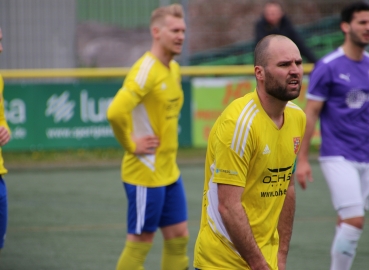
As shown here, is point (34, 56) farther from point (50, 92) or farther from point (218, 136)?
point (218, 136)

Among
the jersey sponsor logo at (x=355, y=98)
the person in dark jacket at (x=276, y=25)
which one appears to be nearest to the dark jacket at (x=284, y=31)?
the person in dark jacket at (x=276, y=25)

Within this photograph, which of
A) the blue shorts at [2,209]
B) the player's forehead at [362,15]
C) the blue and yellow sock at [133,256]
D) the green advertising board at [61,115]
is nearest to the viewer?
the blue shorts at [2,209]

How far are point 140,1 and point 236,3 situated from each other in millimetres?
3904

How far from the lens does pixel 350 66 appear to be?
6230 millimetres

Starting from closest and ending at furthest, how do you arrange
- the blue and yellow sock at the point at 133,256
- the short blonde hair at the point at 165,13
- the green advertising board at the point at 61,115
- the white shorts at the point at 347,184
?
the blue and yellow sock at the point at 133,256, the white shorts at the point at 347,184, the short blonde hair at the point at 165,13, the green advertising board at the point at 61,115

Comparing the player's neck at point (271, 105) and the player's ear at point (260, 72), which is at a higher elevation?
the player's ear at point (260, 72)

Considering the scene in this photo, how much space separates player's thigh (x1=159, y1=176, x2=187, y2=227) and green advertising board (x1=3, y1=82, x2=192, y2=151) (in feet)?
24.7

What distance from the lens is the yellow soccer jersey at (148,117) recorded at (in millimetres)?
5711

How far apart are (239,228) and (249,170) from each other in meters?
0.32

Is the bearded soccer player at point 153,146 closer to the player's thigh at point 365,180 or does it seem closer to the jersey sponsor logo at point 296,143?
the player's thigh at point 365,180

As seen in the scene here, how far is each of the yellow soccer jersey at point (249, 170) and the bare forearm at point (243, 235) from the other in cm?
14

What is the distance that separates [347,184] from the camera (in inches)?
237

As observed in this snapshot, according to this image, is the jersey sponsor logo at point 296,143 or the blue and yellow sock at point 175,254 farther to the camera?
the blue and yellow sock at point 175,254

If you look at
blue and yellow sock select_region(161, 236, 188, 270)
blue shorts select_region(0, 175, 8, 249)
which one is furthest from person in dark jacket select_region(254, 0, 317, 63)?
blue shorts select_region(0, 175, 8, 249)
